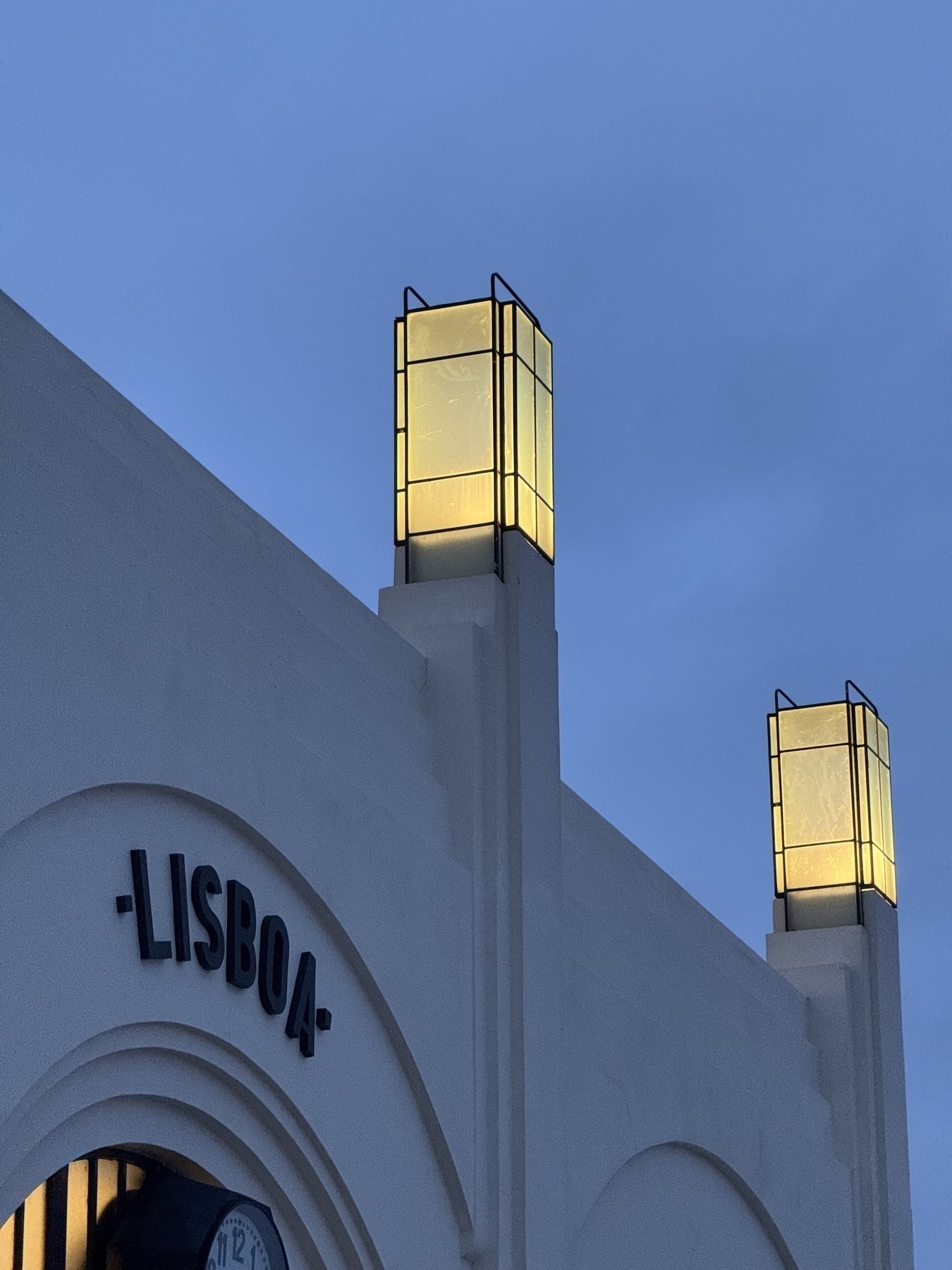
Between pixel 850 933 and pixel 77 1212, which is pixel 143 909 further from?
pixel 850 933

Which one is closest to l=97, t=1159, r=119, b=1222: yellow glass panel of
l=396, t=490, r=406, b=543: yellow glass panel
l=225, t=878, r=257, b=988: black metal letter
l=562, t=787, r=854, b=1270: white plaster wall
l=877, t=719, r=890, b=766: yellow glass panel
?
l=225, t=878, r=257, b=988: black metal letter

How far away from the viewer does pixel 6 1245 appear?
7.03 m

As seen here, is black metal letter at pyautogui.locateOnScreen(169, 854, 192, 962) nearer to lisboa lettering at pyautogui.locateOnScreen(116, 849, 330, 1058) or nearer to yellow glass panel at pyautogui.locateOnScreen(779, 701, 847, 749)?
lisboa lettering at pyautogui.locateOnScreen(116, 849, 330, 1058)

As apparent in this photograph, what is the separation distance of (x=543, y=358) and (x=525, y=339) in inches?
13.4

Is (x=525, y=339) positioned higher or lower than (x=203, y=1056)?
higher

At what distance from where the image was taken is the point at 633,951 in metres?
12.0

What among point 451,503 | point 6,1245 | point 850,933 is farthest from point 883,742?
point 6,1245

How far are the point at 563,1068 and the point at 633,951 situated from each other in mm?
1486

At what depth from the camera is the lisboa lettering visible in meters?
7.48

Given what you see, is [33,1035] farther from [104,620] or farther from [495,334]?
[495,334]

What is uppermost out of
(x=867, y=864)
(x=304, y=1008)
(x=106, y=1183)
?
(x=867, y=864)

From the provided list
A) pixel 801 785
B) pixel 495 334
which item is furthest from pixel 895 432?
pixel 495 334

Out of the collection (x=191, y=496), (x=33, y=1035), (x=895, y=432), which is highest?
(x=895, y=432)

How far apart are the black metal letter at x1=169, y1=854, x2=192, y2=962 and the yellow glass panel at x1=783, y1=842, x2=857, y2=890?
9.21 metres
